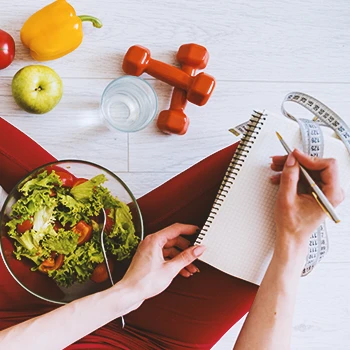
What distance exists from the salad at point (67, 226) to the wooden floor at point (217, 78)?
0.25m

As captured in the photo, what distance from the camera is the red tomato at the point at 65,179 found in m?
0.90

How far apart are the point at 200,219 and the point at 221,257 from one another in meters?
0.10

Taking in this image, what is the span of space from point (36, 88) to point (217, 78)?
42cm

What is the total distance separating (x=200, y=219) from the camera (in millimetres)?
952

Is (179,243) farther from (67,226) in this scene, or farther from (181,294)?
(67,226)

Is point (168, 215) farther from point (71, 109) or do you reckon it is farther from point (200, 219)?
point (71, 109)

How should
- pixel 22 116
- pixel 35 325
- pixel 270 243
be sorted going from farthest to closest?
1. pixel 22 116
2. pixel 270 243
3. pixel 35 325

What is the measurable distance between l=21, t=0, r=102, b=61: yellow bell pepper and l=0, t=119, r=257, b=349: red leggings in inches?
9.2

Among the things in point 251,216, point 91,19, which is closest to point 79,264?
point 251,216

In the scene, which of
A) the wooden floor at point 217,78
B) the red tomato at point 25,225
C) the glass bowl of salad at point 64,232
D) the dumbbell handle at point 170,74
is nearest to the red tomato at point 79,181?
the glass bowl of salad at point 64,232

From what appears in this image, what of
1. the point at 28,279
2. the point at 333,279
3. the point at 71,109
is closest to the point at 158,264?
the point at 28,279

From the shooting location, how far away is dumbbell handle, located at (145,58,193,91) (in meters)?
1.10

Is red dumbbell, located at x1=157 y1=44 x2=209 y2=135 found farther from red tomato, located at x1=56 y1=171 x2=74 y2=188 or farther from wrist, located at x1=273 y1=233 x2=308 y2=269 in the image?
wrist, located at x1=273 y1=233 x2=308 y2=269

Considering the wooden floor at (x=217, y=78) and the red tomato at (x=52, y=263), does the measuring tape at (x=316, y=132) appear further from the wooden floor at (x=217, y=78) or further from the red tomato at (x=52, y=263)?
the red tomato at (x=52, y=263)
